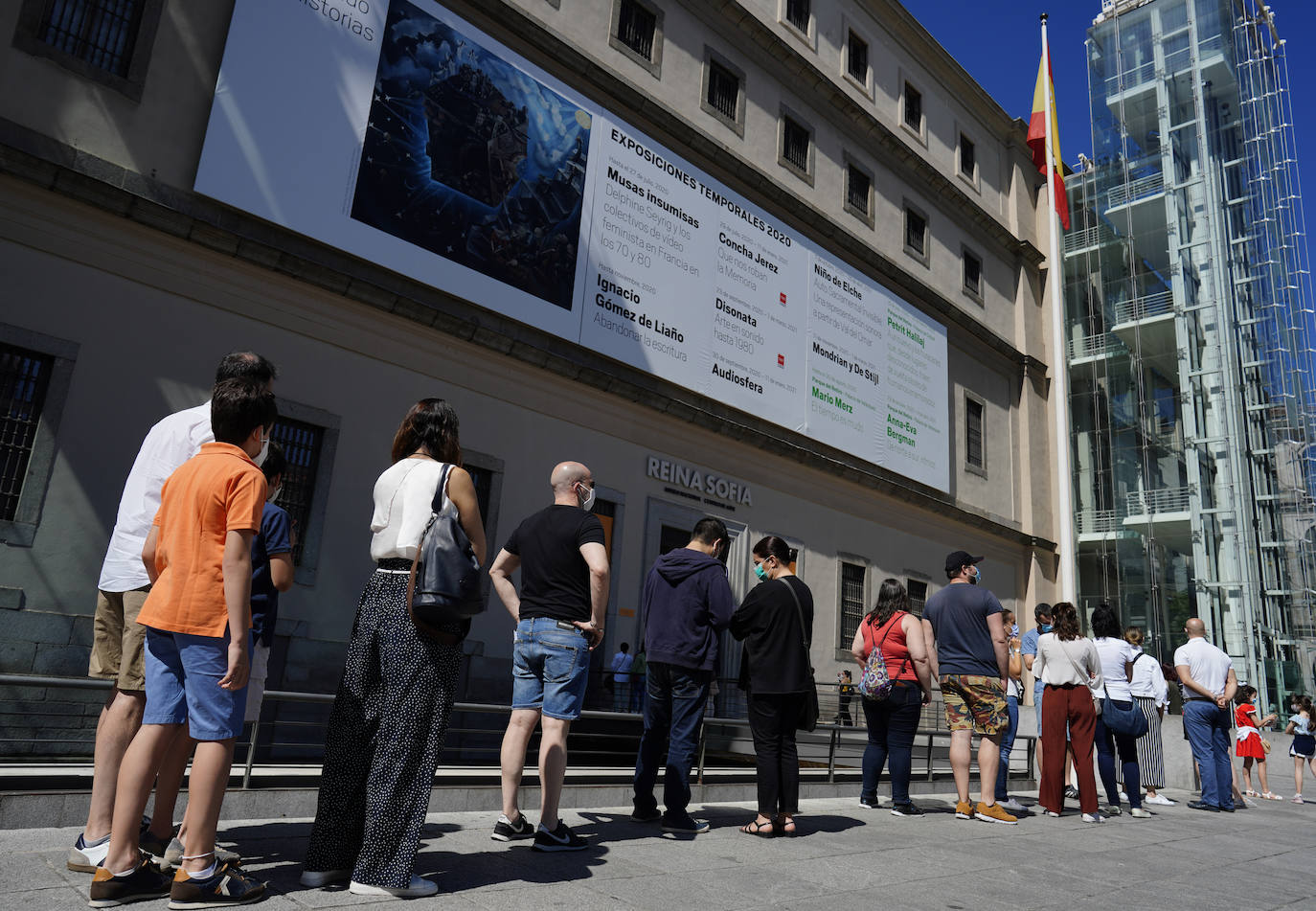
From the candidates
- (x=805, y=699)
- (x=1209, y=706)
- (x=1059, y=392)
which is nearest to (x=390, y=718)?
(x=805, y=699)

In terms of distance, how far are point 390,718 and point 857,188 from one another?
67.8 feet

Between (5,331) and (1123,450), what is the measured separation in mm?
30358

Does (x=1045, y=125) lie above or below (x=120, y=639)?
above

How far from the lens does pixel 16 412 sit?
31.7 feet

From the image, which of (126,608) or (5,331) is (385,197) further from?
(126,608)

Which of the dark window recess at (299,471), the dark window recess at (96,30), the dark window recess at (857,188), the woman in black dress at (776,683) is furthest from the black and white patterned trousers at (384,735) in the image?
the dark window recess at (857,188)

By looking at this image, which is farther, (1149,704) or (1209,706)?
(1149,704)

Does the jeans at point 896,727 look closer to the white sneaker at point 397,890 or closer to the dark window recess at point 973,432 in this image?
the white sneaker at point 397,890

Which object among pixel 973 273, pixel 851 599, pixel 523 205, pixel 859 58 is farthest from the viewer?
pixel 973 273

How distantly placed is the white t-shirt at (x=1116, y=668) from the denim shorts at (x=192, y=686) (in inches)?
321

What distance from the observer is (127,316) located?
1047cm

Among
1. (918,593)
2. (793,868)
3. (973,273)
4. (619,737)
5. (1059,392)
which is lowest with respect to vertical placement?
(793,868)

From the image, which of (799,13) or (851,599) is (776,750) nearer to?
(851,599)

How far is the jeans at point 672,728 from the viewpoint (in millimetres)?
5828
